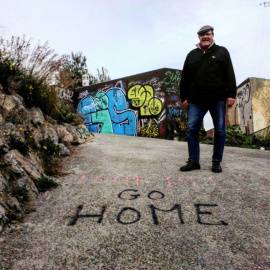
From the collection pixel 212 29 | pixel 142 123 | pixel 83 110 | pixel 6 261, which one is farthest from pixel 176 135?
pixel 6 261

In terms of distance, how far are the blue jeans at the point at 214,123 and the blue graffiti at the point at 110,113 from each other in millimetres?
6952

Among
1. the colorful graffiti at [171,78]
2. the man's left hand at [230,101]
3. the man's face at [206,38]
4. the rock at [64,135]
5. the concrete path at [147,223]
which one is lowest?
the concrete path at [147,223]

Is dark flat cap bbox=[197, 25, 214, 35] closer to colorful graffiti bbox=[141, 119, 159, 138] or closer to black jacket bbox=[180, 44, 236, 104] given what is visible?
black jacket bbox=[180, 44, 236, 104]

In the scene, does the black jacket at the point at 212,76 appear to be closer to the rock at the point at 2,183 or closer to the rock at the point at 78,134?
the rock at the point at 2,183

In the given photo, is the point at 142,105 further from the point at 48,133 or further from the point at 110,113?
the point at 48,133

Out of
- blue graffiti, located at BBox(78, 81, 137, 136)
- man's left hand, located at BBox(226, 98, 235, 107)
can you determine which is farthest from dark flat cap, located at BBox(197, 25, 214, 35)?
blue graffiti, located at BBox(78, 81, 137, 136)

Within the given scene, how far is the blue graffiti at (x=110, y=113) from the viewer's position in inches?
413

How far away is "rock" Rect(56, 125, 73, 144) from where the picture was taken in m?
5.03

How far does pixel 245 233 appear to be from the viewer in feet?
6.26

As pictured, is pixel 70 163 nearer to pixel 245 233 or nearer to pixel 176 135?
pixel 245 233

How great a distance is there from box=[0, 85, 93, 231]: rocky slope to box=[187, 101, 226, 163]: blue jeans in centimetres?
199

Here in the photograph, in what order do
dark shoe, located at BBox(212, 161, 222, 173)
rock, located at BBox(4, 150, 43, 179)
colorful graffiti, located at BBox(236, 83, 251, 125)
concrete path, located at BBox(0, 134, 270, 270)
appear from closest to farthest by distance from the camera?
1. concrete path, located at BBox(0, 134, 270, 270)
2. rock, located at BBox(4, 150, 43, 179)
3. dark shoe, located at BBox(212, 161, 222, 173)
4. colorful graffiti, located at BBox(236, 83, 251, 125)

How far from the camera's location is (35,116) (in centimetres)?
426

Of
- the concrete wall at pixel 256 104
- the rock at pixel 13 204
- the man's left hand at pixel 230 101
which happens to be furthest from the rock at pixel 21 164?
the concrete wall at pixel 256 104
